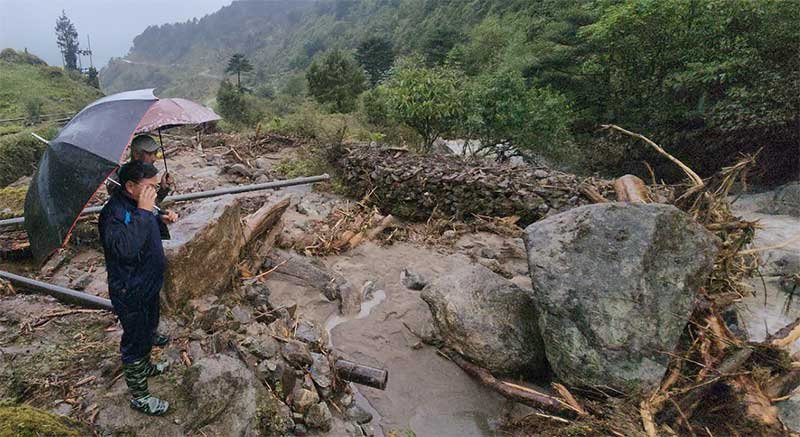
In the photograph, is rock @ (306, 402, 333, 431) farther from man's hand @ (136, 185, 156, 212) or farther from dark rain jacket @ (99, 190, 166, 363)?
man's hand @ (136, 185, 156, 212)

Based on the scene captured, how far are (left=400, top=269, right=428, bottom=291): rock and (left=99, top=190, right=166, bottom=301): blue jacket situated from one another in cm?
387

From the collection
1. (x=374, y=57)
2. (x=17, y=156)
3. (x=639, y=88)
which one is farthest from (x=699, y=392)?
(x=374, y=57)

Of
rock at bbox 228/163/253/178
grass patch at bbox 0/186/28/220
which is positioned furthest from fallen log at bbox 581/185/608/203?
grass patch at bbox 0/186/28/220

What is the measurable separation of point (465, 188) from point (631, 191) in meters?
3.09

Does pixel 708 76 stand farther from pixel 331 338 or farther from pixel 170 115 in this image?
pixel 170 115

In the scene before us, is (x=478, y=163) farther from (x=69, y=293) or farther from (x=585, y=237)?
(x=69, y=293)

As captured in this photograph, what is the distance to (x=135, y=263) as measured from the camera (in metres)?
2.49

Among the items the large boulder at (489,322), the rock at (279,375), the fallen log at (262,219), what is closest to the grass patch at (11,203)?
the fallen log at (262,219)

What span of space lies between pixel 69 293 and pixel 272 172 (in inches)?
349

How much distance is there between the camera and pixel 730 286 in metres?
4.56

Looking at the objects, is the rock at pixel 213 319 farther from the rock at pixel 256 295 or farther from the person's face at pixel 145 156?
the person's face at pixel 145 156

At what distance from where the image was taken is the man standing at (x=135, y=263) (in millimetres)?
2422

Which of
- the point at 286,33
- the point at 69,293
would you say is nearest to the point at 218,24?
the point at 286,33

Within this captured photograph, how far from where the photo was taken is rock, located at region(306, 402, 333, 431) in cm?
321
